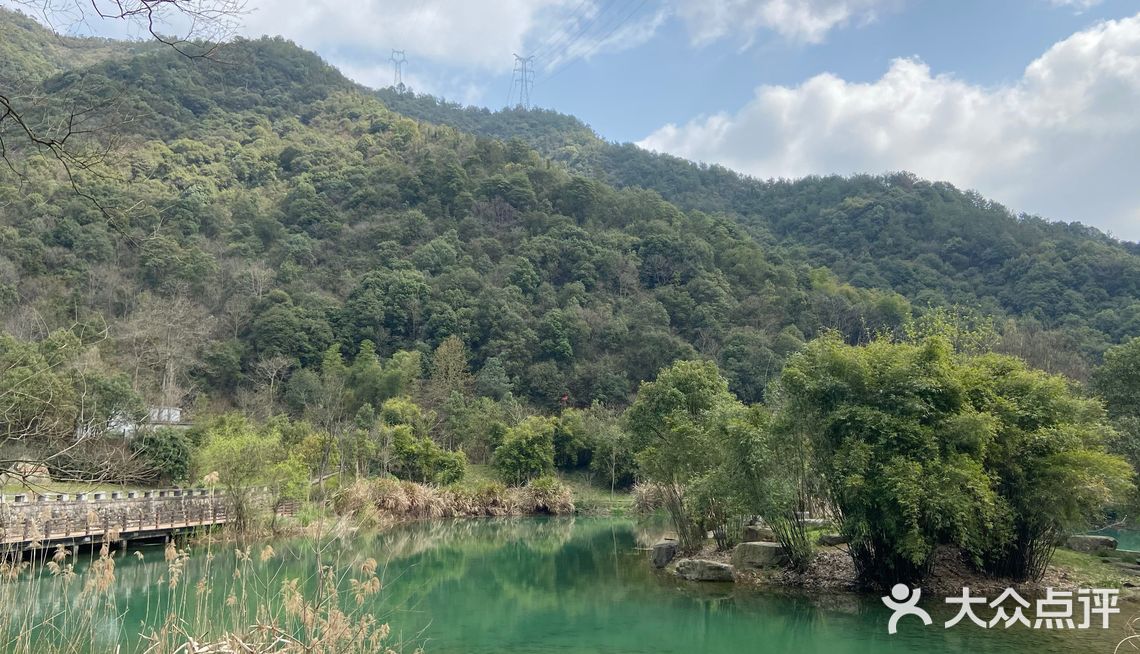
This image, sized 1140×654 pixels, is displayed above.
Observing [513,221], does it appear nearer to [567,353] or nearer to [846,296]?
[567,353]

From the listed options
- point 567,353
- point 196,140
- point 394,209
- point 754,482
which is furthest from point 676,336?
point 196,140

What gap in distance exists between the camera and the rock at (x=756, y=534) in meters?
17.5

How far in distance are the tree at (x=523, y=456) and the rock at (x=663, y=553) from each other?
14477 mm

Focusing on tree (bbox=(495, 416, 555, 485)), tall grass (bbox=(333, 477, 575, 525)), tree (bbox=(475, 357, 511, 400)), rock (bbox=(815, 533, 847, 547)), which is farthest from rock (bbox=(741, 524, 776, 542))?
tree (bbox=(475, 357, 511, 400))

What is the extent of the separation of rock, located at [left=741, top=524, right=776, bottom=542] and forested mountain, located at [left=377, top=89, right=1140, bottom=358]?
31.2m

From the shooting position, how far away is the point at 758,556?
15.8 meters

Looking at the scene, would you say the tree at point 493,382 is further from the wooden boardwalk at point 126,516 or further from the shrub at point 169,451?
the wooden boardwalk at point 126,516

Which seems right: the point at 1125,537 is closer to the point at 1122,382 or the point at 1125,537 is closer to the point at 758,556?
the point at 1122,382

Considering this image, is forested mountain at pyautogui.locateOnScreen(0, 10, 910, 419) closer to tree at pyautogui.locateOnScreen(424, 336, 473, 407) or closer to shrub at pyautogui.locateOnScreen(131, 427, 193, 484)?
tree at pyautogui.locateOnScreen(424, 336, 473, 407)

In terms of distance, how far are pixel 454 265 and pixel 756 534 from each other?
39.9m

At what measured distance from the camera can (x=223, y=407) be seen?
126 feet

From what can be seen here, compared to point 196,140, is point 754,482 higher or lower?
lower

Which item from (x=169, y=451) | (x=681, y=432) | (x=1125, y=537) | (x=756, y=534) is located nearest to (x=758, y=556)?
(x=756, y=534)

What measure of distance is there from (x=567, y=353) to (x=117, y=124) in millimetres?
43248
